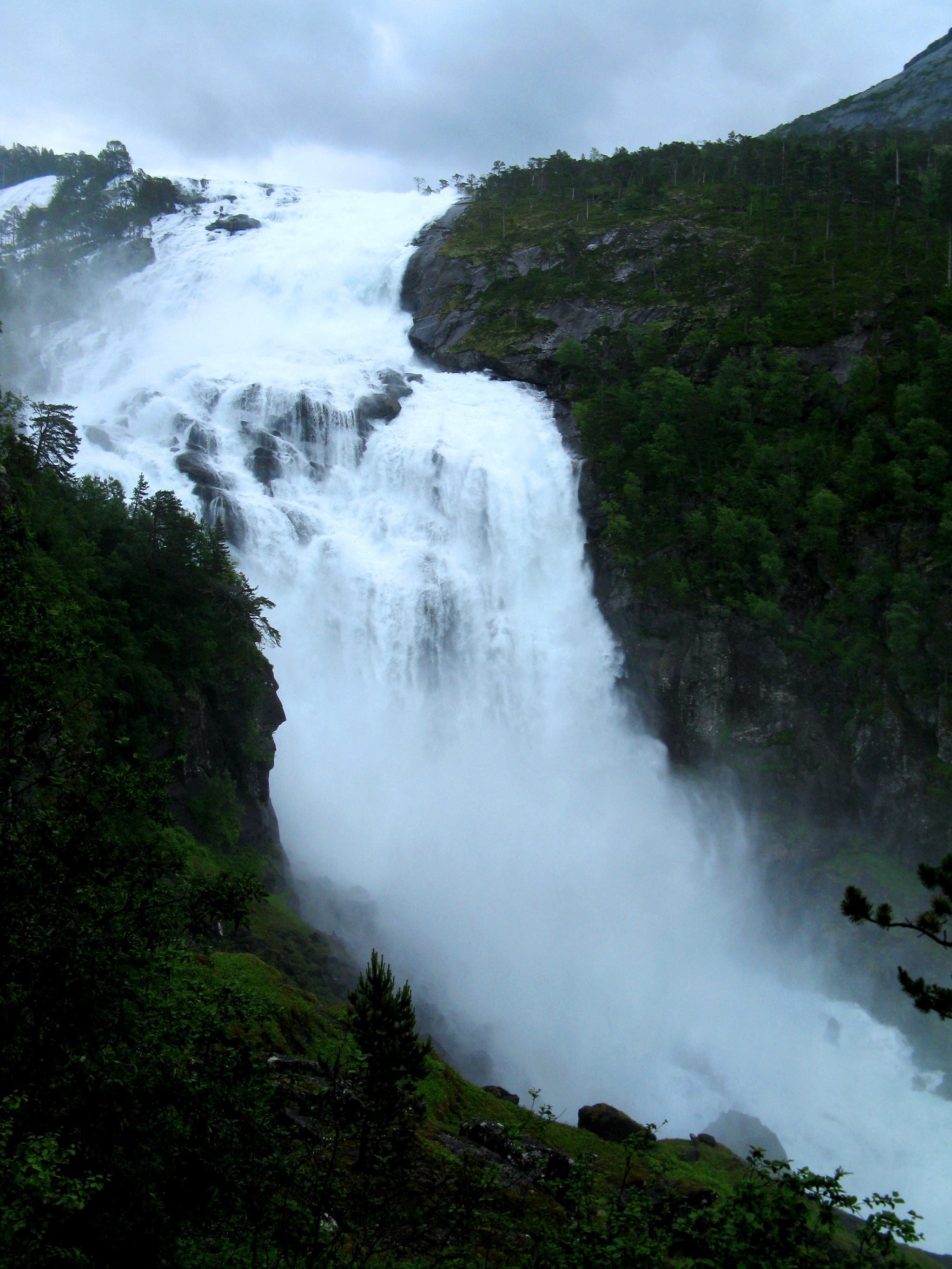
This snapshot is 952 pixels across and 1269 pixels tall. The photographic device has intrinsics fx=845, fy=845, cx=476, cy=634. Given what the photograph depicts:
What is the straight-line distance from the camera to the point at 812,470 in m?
44.1

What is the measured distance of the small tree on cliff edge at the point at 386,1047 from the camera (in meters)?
11.8

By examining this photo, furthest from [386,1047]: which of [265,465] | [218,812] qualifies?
[265,465]

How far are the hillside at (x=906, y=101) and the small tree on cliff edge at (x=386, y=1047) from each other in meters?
168

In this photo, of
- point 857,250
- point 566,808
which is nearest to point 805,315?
point 857,250

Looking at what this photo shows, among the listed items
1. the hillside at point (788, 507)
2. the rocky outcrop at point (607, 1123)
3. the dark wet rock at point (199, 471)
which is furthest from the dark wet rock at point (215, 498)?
the rocky outcrop at point (607, 1123)

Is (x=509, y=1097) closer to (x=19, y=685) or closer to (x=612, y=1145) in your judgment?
(x=612, y=1145)

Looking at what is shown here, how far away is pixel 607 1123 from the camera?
67.2 ft

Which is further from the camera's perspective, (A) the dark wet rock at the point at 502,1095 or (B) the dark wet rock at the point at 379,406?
(B) the dark wet rock at the point at 379,406

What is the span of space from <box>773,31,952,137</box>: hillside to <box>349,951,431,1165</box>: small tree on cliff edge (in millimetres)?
168294

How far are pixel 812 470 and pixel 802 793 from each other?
16663 millimetres

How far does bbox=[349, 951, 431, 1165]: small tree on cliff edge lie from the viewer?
38.8ft

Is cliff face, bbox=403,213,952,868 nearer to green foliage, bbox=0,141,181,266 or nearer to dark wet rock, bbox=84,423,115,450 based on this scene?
dark wet rock, bbox=84,423,115,450

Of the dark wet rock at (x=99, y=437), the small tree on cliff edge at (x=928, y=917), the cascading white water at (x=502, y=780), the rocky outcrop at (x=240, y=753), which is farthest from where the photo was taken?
the dark wet rock at (x=99, y=437)

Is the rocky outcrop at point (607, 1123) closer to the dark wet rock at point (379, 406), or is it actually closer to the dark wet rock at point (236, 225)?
the dark wet rock at point (379, 406)
